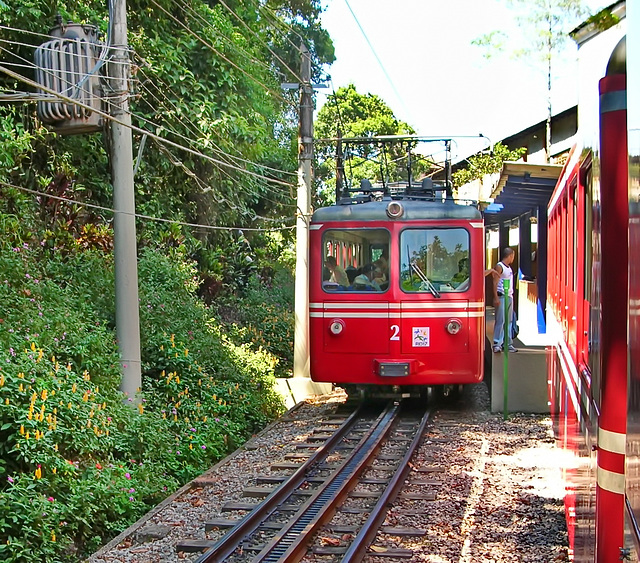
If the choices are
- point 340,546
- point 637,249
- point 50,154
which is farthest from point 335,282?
point 637,249

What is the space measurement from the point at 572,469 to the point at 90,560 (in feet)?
11.1

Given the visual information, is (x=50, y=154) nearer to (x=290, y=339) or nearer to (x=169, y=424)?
(x=169, y=424)

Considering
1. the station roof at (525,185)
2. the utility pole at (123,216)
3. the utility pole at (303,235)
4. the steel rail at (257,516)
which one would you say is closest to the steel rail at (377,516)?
the steel rail at (257,516)

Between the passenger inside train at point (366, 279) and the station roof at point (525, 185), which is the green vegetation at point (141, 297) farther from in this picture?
the station roof at point (525, 185)

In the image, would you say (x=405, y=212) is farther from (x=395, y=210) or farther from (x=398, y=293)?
(x=398, y=293)

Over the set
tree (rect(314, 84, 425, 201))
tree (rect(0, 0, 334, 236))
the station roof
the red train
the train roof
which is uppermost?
tree (rect(314, 84, 425, 201))

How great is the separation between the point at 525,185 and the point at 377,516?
683cm

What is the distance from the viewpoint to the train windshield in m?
11.1

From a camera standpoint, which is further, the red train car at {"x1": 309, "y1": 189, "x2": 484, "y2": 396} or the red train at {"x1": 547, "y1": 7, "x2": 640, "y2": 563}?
the red train car at {"x1": 309, "y1": 189, "x2": 484, "y2": 396}

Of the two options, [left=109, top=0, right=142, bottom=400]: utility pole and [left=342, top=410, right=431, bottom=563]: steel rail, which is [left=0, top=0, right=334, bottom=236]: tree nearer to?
[left=109, top=0, right=142, bottom=400]: utility pole

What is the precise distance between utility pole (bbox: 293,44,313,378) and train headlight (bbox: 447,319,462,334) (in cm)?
369

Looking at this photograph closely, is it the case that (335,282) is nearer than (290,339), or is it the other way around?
(335,282)

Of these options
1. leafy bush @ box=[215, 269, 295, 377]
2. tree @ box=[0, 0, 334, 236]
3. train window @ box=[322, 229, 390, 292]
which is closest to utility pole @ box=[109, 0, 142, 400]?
tree @ box=[0, 0, 334, 236]

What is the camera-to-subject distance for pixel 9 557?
5512mm
